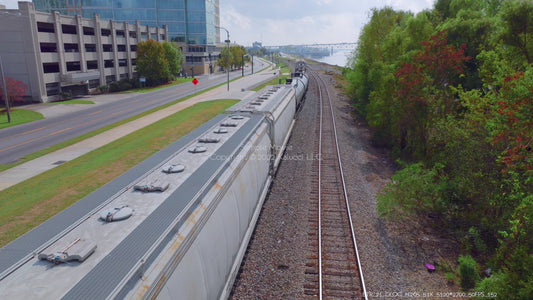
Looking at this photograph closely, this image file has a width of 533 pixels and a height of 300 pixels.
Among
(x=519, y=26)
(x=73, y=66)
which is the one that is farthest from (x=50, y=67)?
(x=519, y=26)

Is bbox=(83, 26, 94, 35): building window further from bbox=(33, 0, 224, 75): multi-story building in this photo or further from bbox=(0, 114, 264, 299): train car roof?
bbox=(0, 114, 264, 299): train car roof

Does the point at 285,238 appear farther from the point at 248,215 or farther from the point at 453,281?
the point at 453,281

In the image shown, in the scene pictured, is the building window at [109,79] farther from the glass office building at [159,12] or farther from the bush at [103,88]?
the glass office building at [159,12]

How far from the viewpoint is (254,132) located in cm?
1499

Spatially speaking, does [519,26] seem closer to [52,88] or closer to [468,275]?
[468,275]

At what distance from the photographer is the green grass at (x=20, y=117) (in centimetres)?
3632

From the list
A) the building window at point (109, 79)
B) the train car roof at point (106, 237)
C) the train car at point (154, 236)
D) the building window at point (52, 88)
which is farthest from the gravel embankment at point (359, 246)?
the building window at point (109, 79)

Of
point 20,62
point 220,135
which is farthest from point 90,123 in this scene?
point 220,135

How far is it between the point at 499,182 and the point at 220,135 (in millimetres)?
11285

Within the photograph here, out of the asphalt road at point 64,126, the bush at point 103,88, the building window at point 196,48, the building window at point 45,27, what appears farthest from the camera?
the building window at point 196,48

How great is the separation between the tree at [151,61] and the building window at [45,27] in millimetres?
17533

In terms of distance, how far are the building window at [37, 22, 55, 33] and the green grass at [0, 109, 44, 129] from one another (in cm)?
1557

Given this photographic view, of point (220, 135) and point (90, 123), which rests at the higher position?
point (220, 135)

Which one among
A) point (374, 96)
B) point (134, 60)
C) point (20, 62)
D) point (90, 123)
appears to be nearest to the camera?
point (374, 96)
